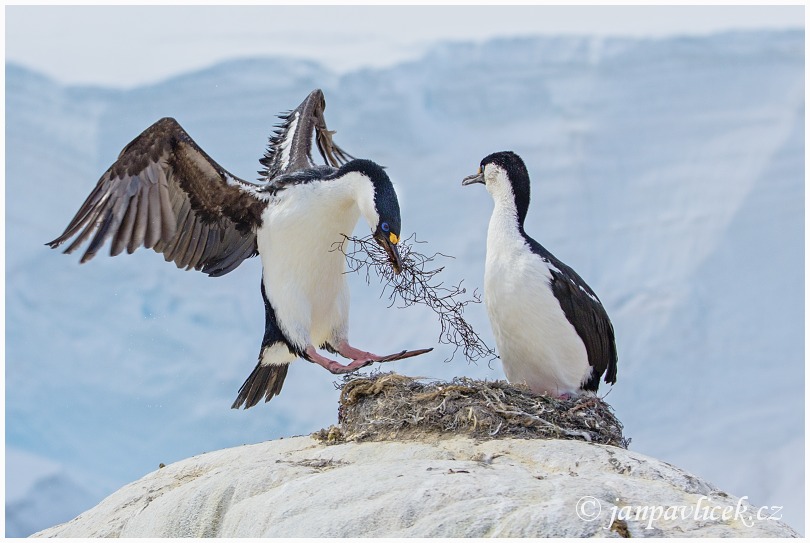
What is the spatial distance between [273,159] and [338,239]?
82.2 inches

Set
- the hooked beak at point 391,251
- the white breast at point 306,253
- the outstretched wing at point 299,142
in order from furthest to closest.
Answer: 1. the outstretched wing at point 299,142
2. the white breast at point 306,253
3. the hooked beak at point 391,251

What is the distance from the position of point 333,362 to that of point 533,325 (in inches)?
55.1

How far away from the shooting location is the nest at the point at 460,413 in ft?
20.9

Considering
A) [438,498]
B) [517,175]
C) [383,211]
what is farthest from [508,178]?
[438,498]

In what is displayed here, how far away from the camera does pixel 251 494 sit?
19.2 ft

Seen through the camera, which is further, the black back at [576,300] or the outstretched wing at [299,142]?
the outstretched wing at [299,142]

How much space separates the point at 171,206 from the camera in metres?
8.44

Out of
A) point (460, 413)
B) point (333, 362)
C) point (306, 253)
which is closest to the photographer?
point (460, 413)

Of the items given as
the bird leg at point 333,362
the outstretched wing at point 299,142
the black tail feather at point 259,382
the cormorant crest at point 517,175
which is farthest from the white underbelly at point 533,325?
the outstretched wing at point 299,142

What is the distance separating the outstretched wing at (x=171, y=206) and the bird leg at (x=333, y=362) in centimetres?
104

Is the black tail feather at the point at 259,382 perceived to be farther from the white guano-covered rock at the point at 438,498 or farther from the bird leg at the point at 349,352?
the white guano-covered rock at the point at 438,498

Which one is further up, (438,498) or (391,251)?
(391,251)

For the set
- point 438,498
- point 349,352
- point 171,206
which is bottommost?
point 438,498

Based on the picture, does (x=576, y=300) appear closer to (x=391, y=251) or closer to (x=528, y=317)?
(x=528, y=317)
